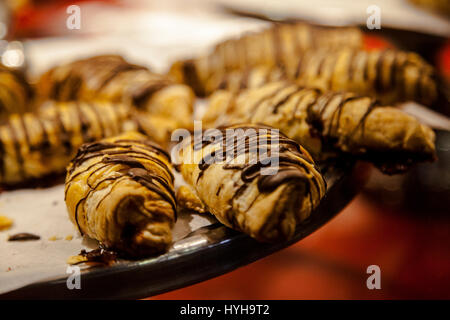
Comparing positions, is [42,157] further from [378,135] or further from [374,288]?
[374,288]

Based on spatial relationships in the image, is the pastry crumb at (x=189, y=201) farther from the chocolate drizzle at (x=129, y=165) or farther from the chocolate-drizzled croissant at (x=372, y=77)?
the chocolate-drizzled croissant at (x=372, y=77)

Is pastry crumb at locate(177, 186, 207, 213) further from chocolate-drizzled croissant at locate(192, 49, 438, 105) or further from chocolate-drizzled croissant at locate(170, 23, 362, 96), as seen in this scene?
chocolate-drizzled croissant at locate(170, 23, 362, 96)

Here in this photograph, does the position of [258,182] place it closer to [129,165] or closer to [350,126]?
[129,165]

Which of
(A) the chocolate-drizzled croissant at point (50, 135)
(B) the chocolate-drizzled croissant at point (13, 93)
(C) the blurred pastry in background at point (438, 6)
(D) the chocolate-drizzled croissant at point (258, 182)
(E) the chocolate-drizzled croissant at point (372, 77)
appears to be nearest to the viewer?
(D) the chocolate-drizzled croissant at point (258, 182)

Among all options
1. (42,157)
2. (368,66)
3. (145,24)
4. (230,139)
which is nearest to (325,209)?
(230,139)

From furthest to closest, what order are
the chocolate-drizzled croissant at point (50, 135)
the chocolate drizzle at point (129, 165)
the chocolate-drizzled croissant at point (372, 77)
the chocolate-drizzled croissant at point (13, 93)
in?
the chocolate-drizzled croissant at point (13, 93), the chocolate-drizzled croissant at point (372, 77), the chocolate-drizzled croissant at point (50, 135), the chocolate drizzle at point (129, 165)

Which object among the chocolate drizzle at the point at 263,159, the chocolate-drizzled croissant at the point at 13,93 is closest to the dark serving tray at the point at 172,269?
the chocolate drizzle at the point at 263,159

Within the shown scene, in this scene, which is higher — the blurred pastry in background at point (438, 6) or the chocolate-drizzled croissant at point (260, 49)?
the blurred pastry in background at point (438, 6)
